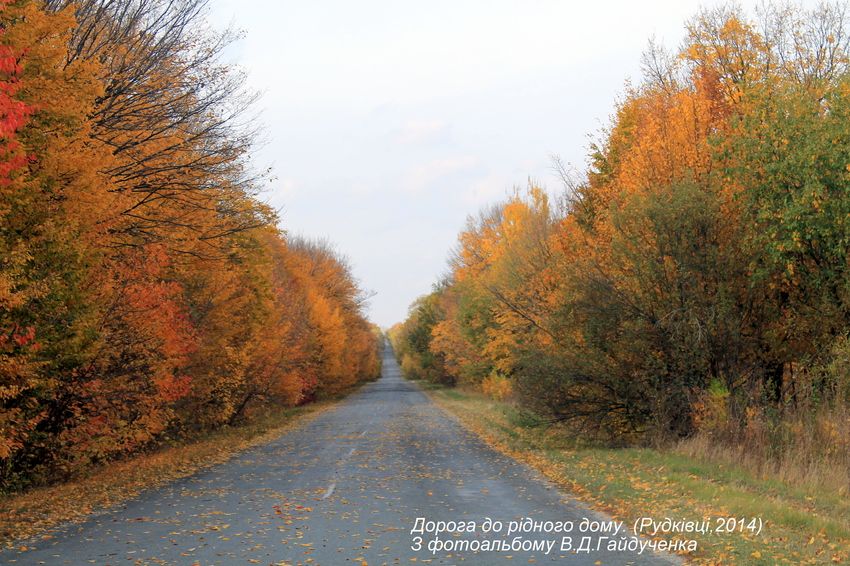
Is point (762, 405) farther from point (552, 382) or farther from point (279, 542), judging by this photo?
point (279, 542)

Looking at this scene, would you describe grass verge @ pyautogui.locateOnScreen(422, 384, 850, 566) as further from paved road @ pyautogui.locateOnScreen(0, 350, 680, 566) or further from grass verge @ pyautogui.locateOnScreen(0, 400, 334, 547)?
grass verge @ pyautogui.locateOnScreen(0, 400, 334, 547)

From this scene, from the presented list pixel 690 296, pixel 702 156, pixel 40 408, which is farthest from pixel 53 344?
pixel 702 156

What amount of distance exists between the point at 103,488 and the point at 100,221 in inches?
185

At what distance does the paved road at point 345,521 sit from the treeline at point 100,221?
101 inches

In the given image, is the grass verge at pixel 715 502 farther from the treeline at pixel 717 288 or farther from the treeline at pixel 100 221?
the treeline at pixel 100 221

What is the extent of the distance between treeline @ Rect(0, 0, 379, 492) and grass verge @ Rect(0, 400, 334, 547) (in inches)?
22.9

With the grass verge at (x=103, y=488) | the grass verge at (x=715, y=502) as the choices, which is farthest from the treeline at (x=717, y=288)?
the grass verge at (x=103, y=488)

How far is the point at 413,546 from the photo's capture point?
25.3 ft

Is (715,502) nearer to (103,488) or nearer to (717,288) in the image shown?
(717,288)

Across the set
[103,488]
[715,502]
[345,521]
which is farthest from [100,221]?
[715,502]

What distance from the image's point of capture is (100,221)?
12.3 m

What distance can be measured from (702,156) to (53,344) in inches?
615

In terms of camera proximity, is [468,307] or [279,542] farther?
[468,307]

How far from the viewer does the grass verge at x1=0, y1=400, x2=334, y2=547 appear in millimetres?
9164
